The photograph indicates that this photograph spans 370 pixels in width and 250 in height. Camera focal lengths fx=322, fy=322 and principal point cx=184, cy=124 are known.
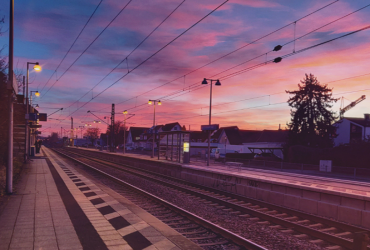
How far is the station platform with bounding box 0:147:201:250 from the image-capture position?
23.3ft

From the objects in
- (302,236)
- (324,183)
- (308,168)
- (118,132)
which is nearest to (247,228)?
(302,236)

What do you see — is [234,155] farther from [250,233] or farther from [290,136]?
[250,233]

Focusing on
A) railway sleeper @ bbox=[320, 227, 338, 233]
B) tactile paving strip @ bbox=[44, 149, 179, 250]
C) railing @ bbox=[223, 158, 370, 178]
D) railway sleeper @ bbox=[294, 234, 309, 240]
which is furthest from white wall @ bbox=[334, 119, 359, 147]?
tactile paving strip @ bbox=[44, 149, 179, 250]

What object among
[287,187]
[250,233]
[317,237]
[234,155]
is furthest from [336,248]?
[234,155]

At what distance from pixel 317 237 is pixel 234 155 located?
139ft

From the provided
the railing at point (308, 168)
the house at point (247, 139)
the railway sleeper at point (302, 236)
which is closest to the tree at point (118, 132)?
the house at point (247, 139)

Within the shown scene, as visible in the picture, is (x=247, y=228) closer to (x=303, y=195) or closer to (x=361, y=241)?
(x=303, y=195)

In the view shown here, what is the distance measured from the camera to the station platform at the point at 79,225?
23.3 ft

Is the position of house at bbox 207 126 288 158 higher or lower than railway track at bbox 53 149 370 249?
higher

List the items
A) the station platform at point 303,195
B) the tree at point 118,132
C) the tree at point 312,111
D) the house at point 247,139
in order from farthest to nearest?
the tree at point 118,132, the house at point 247,139, the tree at point 312,111, the station platform at point 303,195

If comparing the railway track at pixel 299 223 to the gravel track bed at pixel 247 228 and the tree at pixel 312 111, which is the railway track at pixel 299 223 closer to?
the gravel track bed at pixel 247 228

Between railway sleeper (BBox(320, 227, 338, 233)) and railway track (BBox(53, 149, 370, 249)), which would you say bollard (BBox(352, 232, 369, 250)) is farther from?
railway sleeper (BBox(320, 227, 338, 233))

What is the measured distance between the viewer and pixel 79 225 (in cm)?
859

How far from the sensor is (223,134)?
3334 inches
